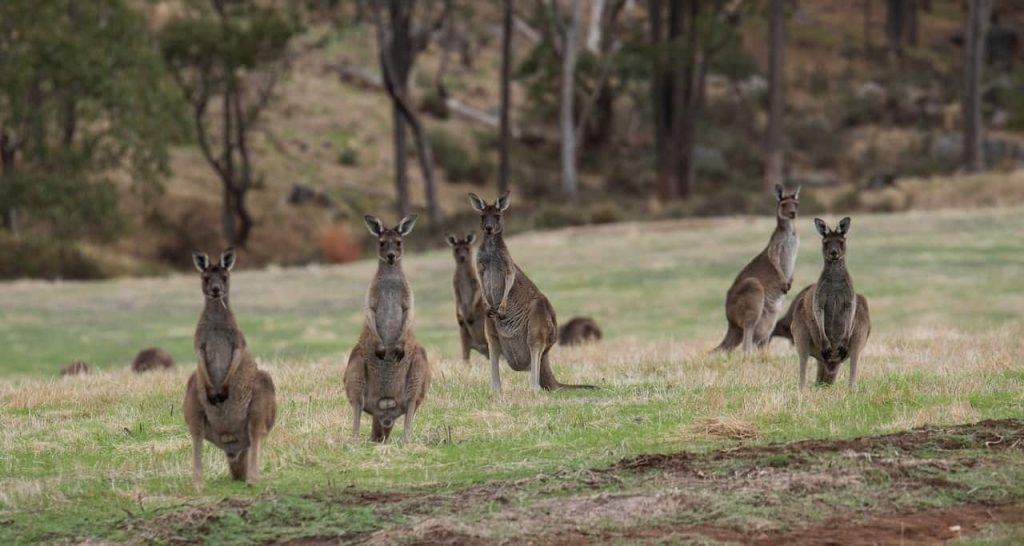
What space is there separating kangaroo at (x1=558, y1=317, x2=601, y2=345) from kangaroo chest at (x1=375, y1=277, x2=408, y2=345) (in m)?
10.2

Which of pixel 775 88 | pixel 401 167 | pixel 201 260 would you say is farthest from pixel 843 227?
pixel 401 167

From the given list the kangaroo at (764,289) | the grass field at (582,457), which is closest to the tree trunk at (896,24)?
the grass field at (582,457)

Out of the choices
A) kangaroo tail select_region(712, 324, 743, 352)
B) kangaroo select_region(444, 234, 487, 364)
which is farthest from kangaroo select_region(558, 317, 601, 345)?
kangaroo tail select_region(712, 324, 743, 352)

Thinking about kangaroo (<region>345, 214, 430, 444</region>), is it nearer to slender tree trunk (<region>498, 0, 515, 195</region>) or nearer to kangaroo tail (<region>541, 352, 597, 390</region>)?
kangaroo tail (<region>541, 352, 597, 390</region>)

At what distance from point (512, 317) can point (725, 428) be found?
2.87m

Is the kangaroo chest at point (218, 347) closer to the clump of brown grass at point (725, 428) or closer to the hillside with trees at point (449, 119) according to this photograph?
the clump of brown grass at point (725, 428)

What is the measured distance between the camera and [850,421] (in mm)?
10484

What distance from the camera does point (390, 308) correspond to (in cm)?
1055

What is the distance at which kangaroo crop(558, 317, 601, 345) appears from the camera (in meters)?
21.0

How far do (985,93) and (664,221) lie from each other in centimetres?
2972

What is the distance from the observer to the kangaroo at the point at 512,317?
1248 cm

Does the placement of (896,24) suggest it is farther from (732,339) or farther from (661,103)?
(732,339)

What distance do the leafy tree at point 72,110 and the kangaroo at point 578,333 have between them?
2333 cm

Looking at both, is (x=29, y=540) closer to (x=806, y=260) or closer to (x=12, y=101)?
(x=806, y=260)
